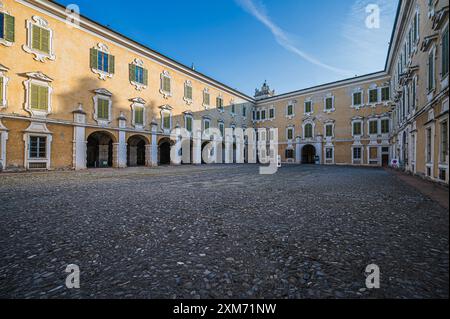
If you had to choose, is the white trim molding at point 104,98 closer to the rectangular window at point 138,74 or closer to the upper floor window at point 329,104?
the rectangular window at point 138,74

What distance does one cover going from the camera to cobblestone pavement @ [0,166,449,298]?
1772 millimetres

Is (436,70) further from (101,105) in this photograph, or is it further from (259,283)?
(101,105)

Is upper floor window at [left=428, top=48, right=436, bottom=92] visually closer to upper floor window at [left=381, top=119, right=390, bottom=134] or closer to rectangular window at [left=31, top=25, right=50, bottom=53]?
upper floor window at [left=381, top=119, right=390, bottom=134]

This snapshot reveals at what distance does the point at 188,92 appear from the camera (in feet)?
81.0

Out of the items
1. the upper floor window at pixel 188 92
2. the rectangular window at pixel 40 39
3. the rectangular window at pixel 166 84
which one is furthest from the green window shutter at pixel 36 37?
the upper floor window at pixel 188 92

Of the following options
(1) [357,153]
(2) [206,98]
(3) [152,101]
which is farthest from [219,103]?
(1) [357,153]

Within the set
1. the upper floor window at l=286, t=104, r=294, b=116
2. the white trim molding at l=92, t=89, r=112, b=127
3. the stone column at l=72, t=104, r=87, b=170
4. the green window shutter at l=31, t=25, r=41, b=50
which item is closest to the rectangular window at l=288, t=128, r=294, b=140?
the upper floor window at l=286, t=104, r=294, b=116

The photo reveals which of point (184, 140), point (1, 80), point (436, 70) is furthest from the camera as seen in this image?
point (184, 140)

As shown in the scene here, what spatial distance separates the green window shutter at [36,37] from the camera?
1351 centimetres
